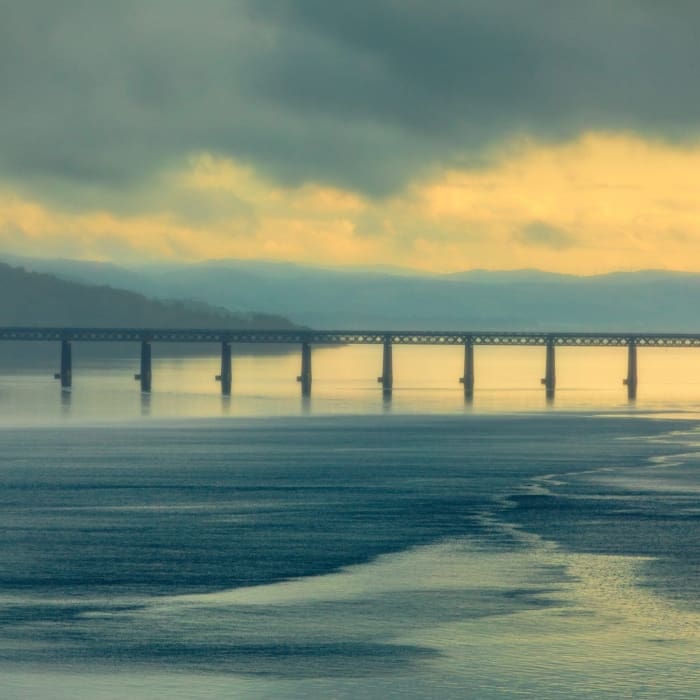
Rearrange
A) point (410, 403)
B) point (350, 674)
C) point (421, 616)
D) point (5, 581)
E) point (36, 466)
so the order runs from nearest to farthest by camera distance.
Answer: point (350, 674) → point (421, 616) → point (5, 581) → point (36, 466) → point (410, 403)

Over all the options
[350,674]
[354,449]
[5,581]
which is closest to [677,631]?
[350,674]

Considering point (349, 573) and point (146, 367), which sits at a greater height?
point (146, 367)

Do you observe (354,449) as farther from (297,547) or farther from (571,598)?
(571,598)

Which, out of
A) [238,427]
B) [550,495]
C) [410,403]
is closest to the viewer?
[550,495]

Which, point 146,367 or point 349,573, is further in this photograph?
point 146,367

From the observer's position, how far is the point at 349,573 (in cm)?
3947

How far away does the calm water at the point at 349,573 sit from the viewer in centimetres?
2798

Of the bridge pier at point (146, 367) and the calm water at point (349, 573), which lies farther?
the bridge pier at point (146, 367)

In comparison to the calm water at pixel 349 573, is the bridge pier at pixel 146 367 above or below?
above

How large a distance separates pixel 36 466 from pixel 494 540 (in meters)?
35.5

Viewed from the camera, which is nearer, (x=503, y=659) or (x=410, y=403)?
(x=503, y=659)

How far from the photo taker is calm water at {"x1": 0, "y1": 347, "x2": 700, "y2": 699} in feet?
91.8

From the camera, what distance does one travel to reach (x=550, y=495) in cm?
6150

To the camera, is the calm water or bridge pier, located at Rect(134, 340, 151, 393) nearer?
the calm water
